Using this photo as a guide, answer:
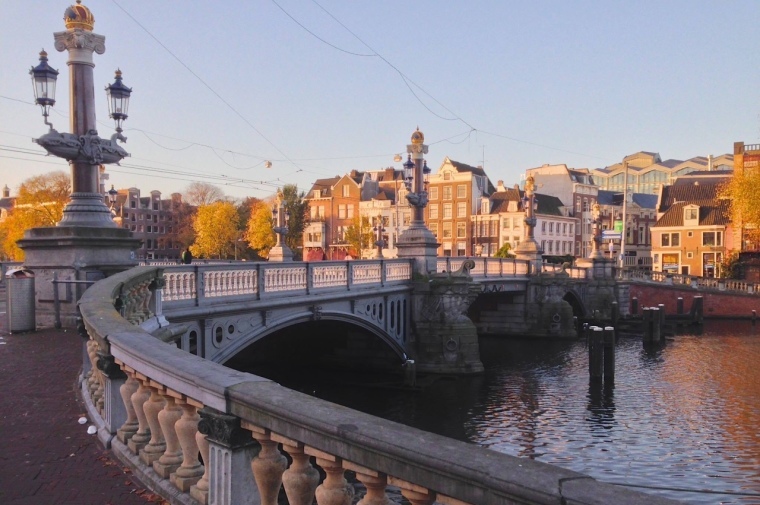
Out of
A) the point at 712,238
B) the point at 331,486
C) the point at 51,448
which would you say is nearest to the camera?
the point at 331,486

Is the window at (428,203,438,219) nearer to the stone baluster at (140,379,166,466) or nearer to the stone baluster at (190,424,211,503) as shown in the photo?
the stone baluster at (140,379,166,466)

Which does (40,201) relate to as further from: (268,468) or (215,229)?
(268,468)

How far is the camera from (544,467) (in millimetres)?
2299

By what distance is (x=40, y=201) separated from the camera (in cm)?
5734

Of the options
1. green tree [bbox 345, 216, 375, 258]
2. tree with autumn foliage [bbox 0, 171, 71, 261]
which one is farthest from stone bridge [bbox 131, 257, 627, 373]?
tree with autumn foliage [bbox 0, 171, 71, 261]

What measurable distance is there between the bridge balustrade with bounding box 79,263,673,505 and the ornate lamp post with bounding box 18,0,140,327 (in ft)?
21.8

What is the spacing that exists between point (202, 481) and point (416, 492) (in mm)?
1773

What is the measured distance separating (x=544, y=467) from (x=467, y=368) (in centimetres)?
2271

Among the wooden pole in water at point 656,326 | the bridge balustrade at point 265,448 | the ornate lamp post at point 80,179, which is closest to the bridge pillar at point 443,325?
the wooden pole in water at point 656,326

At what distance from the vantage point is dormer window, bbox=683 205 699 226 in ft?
192

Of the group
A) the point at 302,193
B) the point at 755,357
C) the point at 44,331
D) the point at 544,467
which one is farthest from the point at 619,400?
the point at 302,193

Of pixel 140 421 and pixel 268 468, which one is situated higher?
pixel 268 468

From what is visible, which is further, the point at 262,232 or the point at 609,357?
the point at 262,232

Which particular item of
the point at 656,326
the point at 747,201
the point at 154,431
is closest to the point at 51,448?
the point at 154,431
